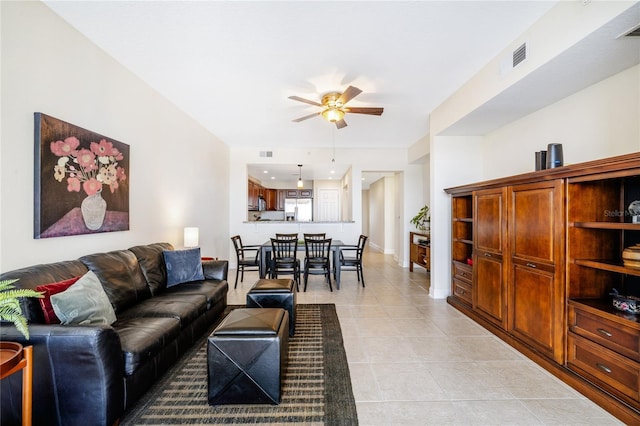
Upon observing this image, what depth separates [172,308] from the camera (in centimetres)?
236

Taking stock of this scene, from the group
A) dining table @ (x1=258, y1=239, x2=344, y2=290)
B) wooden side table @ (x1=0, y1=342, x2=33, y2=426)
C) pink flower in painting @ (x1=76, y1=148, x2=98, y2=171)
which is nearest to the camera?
wooden side table @ (x1=0, y1=342, x2=33, y2=426)

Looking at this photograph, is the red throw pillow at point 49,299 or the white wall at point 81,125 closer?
the red throw pillow at point 49,299

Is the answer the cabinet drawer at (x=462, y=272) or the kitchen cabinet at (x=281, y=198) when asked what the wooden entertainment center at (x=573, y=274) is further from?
the kitchen cabinet at (x=281, y=198)

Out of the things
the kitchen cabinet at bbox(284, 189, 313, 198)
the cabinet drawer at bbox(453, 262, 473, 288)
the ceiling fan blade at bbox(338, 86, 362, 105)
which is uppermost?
the ceiling fan blade at bbox(338, 86, 362, 105)

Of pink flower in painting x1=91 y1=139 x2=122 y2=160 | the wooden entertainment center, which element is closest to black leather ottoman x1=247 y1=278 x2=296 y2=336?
pink flower in painting x1=91 y1=139 x2=122 y2=160

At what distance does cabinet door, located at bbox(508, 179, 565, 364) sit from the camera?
7.18 feet

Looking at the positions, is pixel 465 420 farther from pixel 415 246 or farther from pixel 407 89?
pixel 415 246

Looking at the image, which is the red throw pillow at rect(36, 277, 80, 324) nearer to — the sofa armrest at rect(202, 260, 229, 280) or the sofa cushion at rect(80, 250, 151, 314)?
the sofa cushion at rect(80, 250, 151, 314)

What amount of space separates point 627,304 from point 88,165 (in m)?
4.29

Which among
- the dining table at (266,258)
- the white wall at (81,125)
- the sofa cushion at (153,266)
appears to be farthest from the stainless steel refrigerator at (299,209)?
the sofa cushion at (153,266)

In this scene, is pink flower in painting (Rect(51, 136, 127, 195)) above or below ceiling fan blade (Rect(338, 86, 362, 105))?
below

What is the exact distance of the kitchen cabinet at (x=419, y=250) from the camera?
5.23 m

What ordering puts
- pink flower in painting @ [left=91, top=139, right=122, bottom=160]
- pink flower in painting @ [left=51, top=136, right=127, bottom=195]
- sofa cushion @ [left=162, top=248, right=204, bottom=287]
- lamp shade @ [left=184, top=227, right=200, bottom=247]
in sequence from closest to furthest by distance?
pink flower in painting @ [left=51, top=136, right=127, bottom=195] → pink flower in painting @ [left=91, top=139, right=122, bottom=160] → sofa cushion @ [left=162, top=248, right=204, bottom=287] → lamp shade @ [left=184, top=227, right=200, bottom=247]

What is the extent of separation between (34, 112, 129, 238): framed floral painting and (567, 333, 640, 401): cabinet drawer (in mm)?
4025
